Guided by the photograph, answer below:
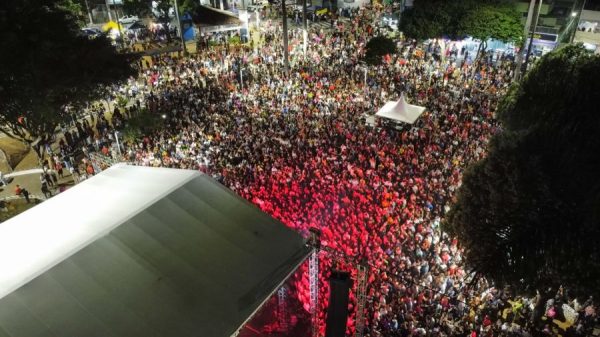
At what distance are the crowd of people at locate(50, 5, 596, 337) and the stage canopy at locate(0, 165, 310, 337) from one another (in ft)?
6.16

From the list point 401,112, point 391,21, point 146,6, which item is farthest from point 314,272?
point 391,21

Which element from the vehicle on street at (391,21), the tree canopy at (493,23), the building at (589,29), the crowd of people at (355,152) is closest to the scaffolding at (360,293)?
the crowd of people at (355,152)

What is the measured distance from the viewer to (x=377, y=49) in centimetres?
2311

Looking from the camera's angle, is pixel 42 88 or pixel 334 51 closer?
pixel 42 88

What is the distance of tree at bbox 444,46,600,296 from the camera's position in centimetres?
607

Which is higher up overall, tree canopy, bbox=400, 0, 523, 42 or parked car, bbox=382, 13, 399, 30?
tree canopy, bbox=400, 0, 523, 42

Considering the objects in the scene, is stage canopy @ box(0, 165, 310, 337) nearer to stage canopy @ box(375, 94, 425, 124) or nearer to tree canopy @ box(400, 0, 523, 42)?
stage canopy @ box(375, 94, 425, 124)

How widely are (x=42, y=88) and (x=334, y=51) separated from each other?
2055 cm

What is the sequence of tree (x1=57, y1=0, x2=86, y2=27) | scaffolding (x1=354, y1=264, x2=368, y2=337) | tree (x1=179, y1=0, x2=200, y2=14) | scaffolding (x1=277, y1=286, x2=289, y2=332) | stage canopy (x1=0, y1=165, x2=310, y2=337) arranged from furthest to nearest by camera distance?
tree (x1=179, y1=0, x2=200, y2=14)
tree (x1=57, y1=0, x2=86, y2=27)
scaffolding (x1=277, y1=286, x2=289, y2=332)
scaffolding (x1=354, y1=264, x2=368, y2=337)
stage canopy (x1=0, y1=165, x2=310, y2=337)

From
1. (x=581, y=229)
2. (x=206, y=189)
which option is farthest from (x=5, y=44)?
(x=581, y=229)

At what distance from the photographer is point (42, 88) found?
39.0 ft

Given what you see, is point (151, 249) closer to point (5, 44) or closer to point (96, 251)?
point (96, 251)

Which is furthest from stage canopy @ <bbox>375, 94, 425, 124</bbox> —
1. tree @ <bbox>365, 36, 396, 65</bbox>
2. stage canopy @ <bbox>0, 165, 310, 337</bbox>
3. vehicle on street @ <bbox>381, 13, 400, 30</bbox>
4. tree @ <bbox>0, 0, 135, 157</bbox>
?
vehicle on street @ <bbox>381, 13, 400, 30</bbox>

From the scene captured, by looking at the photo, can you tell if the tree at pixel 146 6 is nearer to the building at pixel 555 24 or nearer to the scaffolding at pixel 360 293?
the building at pixel 555 24
